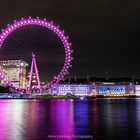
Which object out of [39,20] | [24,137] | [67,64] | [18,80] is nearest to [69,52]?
[67,64]

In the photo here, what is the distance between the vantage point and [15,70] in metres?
152

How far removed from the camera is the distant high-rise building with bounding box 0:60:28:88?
142950 millimetres

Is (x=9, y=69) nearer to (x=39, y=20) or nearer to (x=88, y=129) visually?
(x=39, y=20)

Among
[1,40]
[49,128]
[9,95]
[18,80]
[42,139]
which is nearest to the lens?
[42,139]

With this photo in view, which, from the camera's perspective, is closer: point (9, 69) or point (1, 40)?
point (1, 40)

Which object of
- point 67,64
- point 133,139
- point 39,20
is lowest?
point 133,139

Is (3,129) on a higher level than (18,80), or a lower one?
lower

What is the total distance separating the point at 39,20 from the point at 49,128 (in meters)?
44.5

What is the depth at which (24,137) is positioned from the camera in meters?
20.2

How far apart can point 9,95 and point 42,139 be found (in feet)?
444

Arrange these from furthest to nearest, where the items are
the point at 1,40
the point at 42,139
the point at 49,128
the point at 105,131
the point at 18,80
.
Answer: the point at 18,80, the point at 1,40, the point at 49,128, the point at 105,131, the point at 42,139

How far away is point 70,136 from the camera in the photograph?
2047cm

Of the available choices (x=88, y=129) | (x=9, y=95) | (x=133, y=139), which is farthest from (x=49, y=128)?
(x=9, y=95)

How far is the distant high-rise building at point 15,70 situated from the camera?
14295cm
